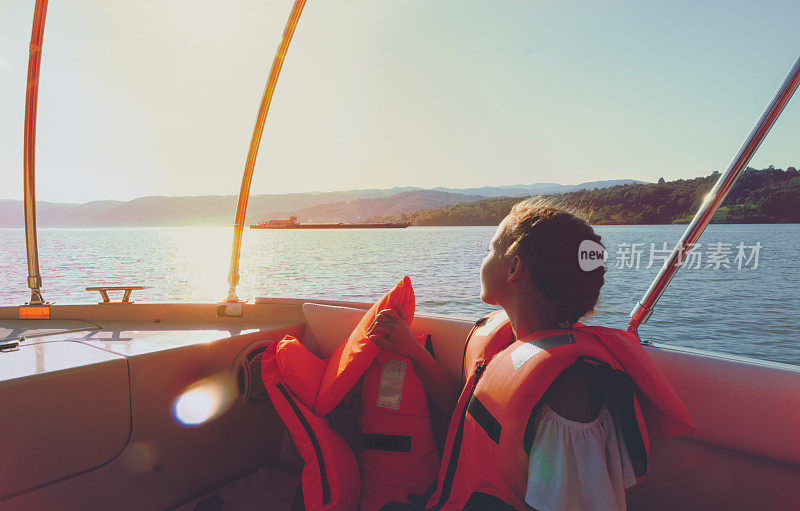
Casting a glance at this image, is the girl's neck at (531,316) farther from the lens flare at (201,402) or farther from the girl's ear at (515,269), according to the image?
the lens flare at (201,402)

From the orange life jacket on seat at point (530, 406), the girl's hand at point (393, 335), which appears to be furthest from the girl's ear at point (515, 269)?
the girl's hand at point (393, 335)

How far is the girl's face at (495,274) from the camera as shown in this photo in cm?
104

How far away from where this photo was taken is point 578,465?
71cm

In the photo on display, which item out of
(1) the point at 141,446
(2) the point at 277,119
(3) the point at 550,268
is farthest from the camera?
(2) the point at 277,119

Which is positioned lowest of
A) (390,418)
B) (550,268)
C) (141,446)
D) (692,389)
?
(141,446)

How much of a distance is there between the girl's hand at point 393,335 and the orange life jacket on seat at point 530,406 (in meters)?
0.32

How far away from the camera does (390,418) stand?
1.32 meters

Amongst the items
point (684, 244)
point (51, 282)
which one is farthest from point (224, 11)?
point (51, 282)

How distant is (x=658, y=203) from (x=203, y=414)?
529cm

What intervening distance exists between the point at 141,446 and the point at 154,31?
2.36m

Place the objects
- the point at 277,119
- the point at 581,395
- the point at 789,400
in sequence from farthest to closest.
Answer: the point at 277,119 → the point at 789,400 → the point at 581,395

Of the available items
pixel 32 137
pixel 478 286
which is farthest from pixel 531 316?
pixel 478 286

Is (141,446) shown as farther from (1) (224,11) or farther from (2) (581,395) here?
(1) (224,11)

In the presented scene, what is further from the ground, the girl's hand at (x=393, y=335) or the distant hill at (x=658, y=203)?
the distant hill at (x=658, y=203)
